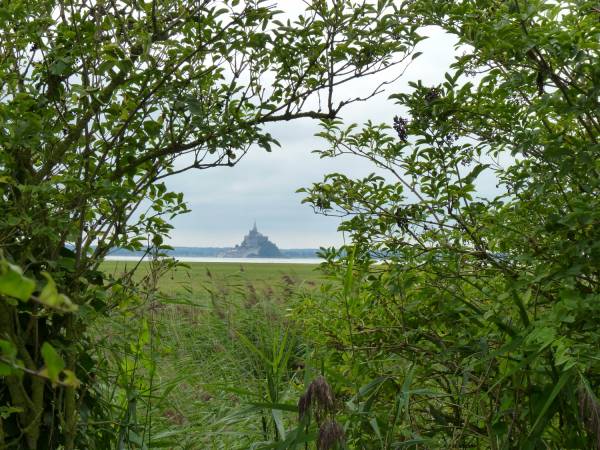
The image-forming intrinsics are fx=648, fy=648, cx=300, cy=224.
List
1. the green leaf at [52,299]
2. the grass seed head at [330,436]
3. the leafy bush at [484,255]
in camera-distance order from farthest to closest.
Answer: the leafy bush at [484,255], the grass seed head at [330,436], the green leaf at [52,299]

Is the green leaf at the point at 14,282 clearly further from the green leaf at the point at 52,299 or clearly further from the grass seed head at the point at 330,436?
the grass seed head at the point at 330,436

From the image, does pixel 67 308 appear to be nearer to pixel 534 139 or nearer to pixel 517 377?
pixel 534 139

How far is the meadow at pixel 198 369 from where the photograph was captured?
3514 mm

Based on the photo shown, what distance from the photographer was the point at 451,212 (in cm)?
345

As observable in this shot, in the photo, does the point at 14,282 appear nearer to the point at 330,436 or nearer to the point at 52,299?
the point at 52,299

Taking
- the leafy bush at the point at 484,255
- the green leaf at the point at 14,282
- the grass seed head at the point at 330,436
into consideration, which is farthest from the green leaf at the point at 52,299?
the leafy bush at the point at 484,255

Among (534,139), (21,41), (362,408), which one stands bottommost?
(362,408)

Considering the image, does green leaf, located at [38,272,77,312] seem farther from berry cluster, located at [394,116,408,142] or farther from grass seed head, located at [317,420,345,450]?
berry cluster, located at [394,116,408,142]

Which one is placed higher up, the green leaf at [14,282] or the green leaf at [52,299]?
the green leaf at [14,282]

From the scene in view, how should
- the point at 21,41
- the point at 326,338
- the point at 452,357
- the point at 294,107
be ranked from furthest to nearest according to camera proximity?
the point at 326,338 < the point at 452,357 < the point at 294,107 < the point at 21,41

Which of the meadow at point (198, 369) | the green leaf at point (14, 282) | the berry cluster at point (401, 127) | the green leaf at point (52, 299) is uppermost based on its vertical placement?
the berry cluster at point (401, 127)

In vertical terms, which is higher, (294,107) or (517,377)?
(294,107)

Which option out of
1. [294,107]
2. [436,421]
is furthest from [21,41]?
[436,421]

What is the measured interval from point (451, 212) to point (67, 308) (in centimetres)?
278
